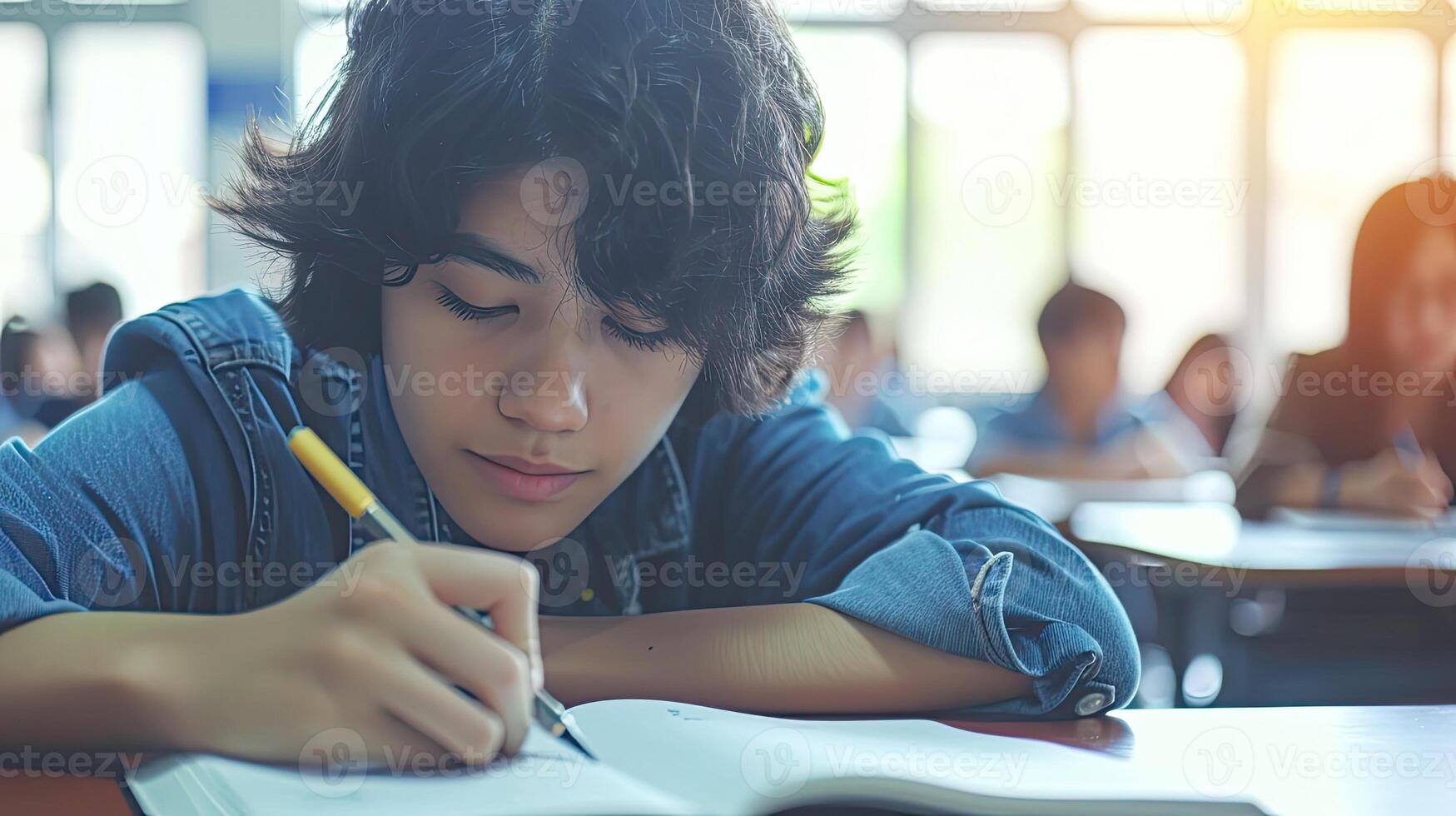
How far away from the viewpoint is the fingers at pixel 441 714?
506 millimetres

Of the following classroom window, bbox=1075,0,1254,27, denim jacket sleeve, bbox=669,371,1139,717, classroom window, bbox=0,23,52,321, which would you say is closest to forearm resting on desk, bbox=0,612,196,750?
denim jacket sleeve, bbox=669,371,1139,717

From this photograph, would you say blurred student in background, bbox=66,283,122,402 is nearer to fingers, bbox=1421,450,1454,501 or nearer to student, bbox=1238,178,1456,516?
student, bbox=1238,178,1456,516

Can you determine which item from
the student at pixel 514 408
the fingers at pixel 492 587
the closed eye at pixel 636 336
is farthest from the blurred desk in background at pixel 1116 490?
the fingers at pixel 492 587

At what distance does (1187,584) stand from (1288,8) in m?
4.47

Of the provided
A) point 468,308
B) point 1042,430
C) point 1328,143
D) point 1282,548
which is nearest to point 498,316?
point 468,308

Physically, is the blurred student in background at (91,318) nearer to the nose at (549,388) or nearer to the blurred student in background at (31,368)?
the blurred student in background at (31,368)

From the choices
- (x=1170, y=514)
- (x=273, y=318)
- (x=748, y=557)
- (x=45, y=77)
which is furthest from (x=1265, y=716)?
(x=45, y=77)

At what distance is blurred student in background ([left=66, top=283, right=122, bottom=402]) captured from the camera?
3328mm

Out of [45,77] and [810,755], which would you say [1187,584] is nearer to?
[810,755]

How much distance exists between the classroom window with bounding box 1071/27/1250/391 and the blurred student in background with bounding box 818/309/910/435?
181 centimetres

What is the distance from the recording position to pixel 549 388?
0.70 metres

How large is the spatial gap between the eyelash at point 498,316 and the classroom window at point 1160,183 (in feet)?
16.5

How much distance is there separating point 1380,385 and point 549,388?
2086mm

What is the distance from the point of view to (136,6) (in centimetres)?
497
